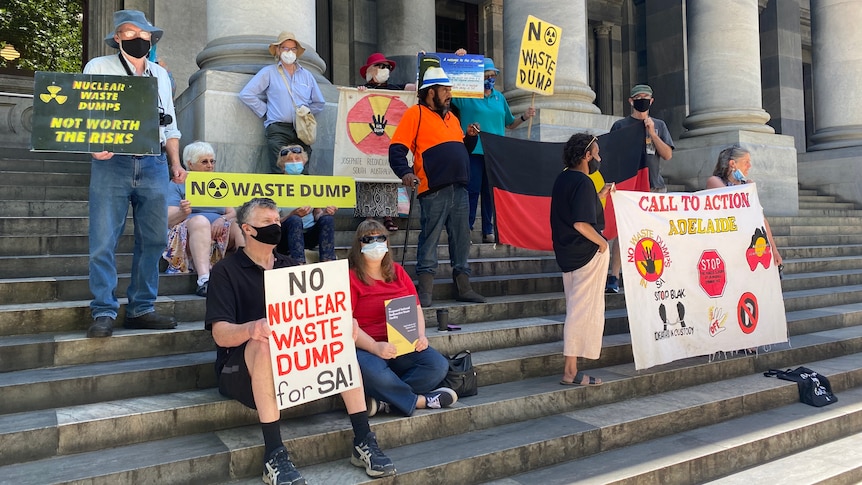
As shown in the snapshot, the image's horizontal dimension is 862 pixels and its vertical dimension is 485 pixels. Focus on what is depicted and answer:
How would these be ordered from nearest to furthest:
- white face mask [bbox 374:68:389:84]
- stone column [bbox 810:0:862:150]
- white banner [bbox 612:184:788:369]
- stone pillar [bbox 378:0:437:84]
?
white banner [bbox 612:184:788:369] → white face mask [bbox 374:68:389:84] → stone pillar [bbox 378:0:437:84] → stone column [bbox 810:0:862:150]

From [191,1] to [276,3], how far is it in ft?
13.7

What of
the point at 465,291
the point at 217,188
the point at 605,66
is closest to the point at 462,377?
the point at 465,291

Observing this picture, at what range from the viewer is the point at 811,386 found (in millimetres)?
5234

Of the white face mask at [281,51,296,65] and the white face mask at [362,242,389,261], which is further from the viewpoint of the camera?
the white face mask at [281,51,296,65]

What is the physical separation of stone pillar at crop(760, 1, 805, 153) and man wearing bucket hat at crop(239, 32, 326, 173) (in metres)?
16.6

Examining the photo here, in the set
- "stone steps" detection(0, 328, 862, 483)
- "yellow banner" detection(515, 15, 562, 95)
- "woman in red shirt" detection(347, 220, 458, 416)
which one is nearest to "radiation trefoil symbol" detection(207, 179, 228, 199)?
"woman in red shirt" detection(347, 220, 458, 416)

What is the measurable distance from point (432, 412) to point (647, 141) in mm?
4702

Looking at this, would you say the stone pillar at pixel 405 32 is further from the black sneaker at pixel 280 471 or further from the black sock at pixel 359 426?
the black sneaker at pixel 280 471

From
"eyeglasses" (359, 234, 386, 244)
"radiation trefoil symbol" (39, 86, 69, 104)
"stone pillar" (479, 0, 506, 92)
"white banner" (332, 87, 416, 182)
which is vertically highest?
"stone pillar" (479, 0, 506, 92)

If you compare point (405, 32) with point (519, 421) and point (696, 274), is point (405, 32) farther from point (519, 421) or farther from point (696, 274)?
point (519, 421)

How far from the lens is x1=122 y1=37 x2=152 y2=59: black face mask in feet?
14.7

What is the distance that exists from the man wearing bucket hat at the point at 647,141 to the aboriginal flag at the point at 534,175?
95 mm

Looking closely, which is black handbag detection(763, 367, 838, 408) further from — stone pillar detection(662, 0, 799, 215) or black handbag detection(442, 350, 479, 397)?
stone pillar detection(662, 0, 799, 215)

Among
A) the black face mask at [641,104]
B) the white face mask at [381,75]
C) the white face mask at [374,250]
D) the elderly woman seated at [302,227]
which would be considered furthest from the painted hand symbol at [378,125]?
the white face mask at [374,250]
